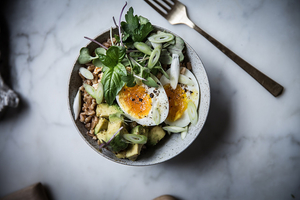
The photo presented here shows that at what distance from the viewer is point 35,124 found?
1614mm

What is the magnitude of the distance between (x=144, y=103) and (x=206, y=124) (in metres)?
0.54

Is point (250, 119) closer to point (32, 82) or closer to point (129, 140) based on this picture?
point (129, 140)

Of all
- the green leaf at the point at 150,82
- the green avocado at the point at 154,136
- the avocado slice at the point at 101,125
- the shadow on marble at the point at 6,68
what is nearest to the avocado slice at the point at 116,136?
the avocado slice at the point at 101,125

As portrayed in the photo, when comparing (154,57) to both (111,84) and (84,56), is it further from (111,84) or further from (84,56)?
(84,56)

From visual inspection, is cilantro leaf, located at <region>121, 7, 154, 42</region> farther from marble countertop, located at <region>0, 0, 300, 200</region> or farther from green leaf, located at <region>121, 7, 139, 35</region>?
marble countertop, located at <region>0, 0, 300, 200</region>

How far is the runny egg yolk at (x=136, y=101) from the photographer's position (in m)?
1.28

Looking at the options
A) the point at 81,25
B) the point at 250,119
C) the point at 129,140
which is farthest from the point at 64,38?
the point at 250,119

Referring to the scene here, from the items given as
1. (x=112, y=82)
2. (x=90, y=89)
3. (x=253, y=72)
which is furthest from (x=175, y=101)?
(x=253, y=72)

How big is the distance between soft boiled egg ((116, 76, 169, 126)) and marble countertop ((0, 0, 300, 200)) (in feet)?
1.50

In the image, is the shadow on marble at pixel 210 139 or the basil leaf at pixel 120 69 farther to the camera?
the shadow on marble at pixel 210 139

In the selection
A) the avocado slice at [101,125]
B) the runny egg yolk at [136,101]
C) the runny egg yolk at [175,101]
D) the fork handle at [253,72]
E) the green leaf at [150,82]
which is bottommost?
the avocado slice at [101,125]

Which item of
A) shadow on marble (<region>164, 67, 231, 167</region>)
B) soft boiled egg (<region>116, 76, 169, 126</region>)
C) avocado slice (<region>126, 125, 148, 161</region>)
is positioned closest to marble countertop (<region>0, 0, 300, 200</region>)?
shadow on marble (<region>164, 67, 231, 167</region>)

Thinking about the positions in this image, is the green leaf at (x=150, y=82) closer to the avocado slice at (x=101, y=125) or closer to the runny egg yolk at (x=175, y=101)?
the runny egg yolk at (x=175, y=101)

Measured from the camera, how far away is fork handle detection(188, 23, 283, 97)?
1.53 meters
